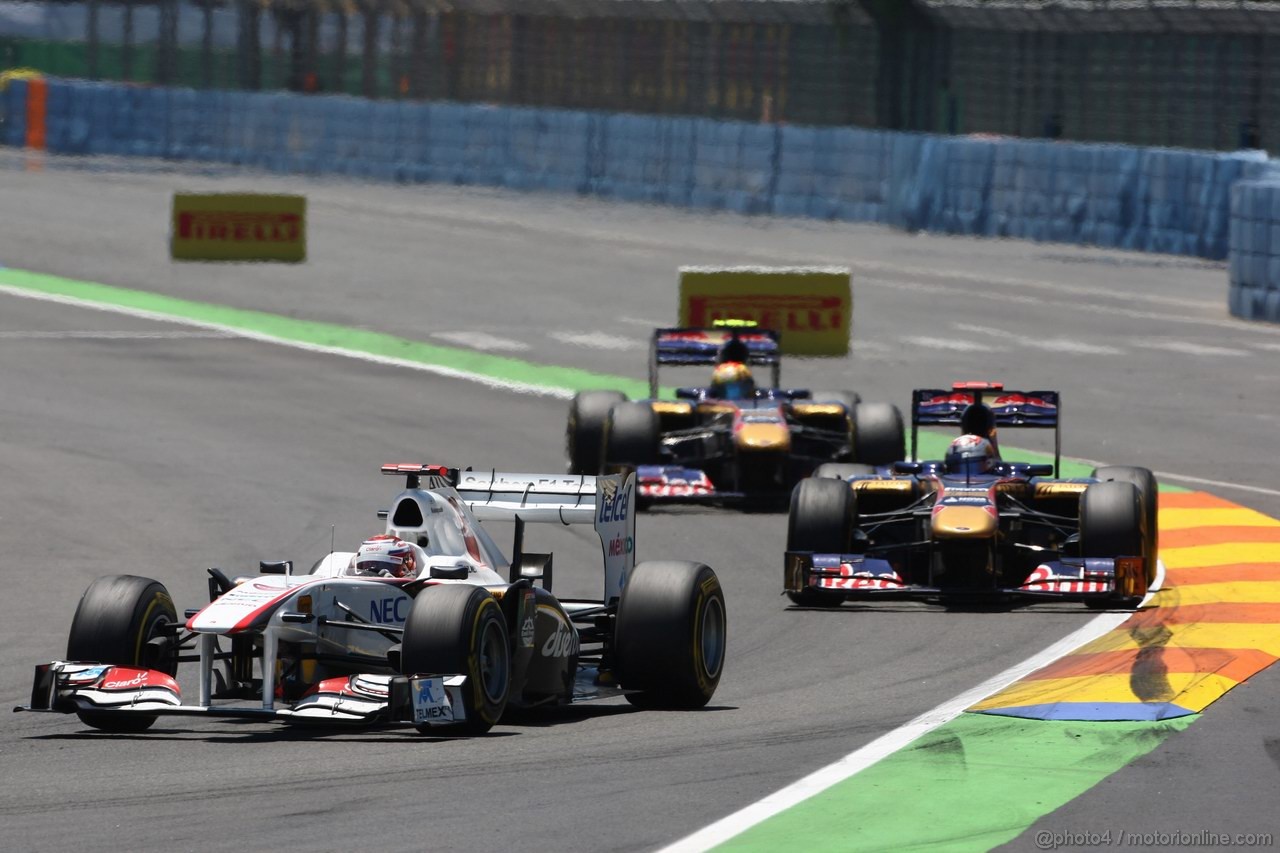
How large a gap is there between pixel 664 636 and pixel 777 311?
699 inches

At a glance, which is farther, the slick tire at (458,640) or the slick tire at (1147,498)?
the slick tire at (1147,498)

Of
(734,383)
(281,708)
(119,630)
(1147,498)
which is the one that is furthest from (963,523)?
(119,630)

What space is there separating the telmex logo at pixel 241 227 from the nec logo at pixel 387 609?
97.5 ft

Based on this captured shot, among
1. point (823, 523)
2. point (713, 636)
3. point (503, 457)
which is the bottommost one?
point (503, 457)

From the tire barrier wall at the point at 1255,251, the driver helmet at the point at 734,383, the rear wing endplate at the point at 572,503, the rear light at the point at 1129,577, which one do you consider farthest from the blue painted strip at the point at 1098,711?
the tire barrier wall at the point at 1255,251

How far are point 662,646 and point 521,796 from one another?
2.25 m

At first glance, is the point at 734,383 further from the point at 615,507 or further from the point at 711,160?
the point at 711,160

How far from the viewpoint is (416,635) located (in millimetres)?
10617

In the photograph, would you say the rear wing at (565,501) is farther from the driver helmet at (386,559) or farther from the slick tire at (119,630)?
the slick tire at (119,630)

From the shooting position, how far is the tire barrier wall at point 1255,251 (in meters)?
32.8

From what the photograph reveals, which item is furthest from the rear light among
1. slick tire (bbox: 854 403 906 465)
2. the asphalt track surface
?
slick tire (bbox: 854 403 906 465)

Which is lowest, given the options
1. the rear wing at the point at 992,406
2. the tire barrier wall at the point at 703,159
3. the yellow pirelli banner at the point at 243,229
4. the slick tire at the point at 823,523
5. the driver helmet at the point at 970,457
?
the slick tire at the point at 823,523

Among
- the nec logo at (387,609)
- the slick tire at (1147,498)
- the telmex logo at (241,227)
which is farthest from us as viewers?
the telmex logo at (241,227)

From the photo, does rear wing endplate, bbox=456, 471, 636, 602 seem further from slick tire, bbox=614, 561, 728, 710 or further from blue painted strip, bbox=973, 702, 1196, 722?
blue painted strip, bbox=973, 702, 1196, 722
